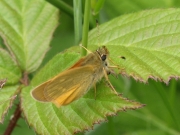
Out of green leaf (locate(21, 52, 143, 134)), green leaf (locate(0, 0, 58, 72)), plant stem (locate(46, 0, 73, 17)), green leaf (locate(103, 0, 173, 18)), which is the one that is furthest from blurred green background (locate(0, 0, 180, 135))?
green leaf (locate(21, 52, 143, 134))

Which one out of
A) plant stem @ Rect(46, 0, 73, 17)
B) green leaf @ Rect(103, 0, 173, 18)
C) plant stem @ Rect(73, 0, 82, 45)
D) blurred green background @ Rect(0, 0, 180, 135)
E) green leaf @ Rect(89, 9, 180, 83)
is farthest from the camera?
green leaf @ Rect(103, 0, 173, 18)

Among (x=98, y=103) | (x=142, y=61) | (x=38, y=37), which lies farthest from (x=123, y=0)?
(x=98, y=103)

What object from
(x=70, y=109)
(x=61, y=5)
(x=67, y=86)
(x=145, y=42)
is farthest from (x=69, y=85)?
(x=61, y=5)

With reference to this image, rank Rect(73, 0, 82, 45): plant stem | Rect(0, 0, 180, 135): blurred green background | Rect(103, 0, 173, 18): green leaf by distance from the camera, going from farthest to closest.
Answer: Rect(103, 0, 173, 18): green leaf → Rect(0, 0, 180, 135): blurred green background → Rect(73, 0, 82, 45): plant stem

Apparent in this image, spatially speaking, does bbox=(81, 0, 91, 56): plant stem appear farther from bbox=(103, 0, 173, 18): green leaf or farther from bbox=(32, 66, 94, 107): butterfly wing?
bbox=(103, 0, 173, 18): green leaf

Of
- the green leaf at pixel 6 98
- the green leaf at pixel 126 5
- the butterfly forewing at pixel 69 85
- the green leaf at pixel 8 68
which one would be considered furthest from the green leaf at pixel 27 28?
the green leaf at pixel 126 5

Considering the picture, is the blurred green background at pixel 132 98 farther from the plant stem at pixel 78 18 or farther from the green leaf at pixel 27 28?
the plant stem at pixel 78 18
